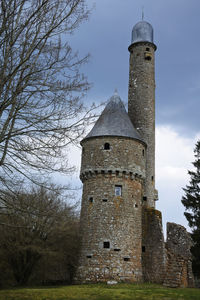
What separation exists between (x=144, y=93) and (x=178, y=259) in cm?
1218

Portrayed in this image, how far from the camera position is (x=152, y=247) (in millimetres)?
22594

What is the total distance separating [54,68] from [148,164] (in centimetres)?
1629

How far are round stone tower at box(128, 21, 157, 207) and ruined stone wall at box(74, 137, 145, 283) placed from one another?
5.79ft

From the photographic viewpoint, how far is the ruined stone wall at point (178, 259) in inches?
737

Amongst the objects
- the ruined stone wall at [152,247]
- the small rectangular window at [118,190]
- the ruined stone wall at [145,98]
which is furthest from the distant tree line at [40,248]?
the ruined stone wall at [145,98]

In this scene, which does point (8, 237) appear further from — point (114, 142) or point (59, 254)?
point (114, 142)

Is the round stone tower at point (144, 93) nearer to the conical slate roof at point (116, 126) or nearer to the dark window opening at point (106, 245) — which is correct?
the conical slate roof at point (116, 126)

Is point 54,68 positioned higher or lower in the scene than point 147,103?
lower

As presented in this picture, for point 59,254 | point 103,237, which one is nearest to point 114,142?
point 103,237

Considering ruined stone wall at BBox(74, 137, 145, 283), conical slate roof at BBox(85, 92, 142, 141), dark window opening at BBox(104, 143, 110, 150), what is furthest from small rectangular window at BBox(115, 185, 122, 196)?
conical slate roof at BBox(85, 92, 142, 141)

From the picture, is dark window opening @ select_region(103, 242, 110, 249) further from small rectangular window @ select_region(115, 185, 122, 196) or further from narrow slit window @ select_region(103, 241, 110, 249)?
small rectangular window @ select_region(115, 185, 122, 196)

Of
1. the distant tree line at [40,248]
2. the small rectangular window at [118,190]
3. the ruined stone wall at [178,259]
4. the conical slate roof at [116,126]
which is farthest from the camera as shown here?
the conical slate roof at [116,126]

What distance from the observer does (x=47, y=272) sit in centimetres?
2277

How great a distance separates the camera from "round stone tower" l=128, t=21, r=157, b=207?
993 inches
